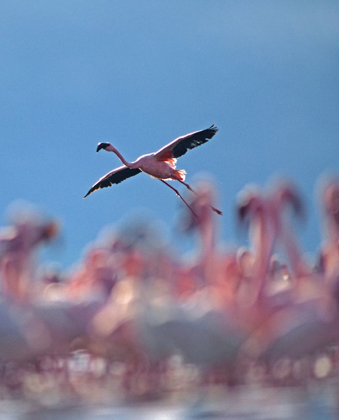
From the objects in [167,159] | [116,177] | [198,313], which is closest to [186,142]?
[167,159]

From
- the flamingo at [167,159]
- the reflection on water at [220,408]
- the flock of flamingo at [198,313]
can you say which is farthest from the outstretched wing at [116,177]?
the flock of flamingo at [198,313]

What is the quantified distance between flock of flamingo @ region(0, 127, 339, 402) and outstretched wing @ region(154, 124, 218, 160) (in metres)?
6.75

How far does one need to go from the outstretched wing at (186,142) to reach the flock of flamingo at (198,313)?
6748 mm

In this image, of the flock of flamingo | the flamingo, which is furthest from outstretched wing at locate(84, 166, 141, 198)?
the flock of flamingo

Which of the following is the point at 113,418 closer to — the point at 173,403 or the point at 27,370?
the point at 173,403

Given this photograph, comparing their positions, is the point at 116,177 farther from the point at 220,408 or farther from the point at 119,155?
the point at 220,408

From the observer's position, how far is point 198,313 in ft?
44.0

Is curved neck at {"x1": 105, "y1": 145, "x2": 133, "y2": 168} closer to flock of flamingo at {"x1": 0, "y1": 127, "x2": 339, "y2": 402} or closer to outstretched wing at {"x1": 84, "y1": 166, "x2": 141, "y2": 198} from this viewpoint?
outstretched wing at {"x1": 84, "y1": 166, "x2": 141, "y2": 198}

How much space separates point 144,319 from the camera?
44.8 feet

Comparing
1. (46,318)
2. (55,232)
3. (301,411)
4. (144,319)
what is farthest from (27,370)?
(301,411)

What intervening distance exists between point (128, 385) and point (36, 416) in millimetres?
3298

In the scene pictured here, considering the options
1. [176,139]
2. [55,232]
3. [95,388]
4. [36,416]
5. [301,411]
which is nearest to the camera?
[176,139]

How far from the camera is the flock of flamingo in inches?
485

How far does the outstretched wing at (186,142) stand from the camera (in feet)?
18.3
